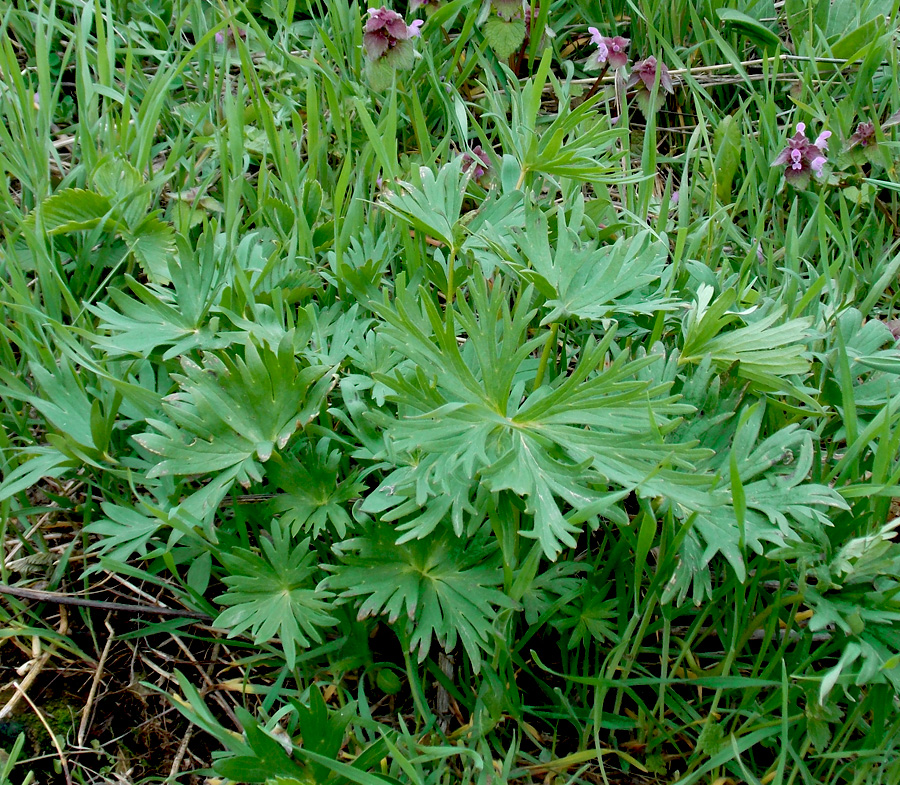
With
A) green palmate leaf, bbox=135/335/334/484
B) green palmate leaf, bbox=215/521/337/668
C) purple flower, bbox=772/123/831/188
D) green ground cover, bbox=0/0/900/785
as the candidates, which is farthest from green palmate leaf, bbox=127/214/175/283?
purple flower, bbox=772/123/831/188

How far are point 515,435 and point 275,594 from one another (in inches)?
21.0

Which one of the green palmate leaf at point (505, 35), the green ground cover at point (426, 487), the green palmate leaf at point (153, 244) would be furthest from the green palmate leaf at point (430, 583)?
the green palmate leaf at point (505, 35)

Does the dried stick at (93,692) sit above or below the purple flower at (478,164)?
below

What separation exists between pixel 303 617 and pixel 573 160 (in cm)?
104

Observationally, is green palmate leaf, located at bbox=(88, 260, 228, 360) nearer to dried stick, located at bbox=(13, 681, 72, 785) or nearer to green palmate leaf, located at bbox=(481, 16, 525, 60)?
dried stick, located at bbox=(13, 681, 72, 785)

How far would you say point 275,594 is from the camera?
152cm

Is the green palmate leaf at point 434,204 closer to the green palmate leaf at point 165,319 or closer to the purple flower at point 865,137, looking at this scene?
the green palmate leaf at point 165,319

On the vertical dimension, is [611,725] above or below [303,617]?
below

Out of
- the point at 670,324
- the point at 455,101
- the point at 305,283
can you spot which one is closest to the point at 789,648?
the point at 670,324

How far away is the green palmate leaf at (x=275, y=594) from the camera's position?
1.47 metres

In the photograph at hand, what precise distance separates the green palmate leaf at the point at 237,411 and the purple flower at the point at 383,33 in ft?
3.60

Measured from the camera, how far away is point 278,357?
1.54 m

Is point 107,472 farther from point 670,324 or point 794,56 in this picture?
point 794,56

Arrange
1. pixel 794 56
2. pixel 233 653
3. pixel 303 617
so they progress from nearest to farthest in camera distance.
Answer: pixel 303 617 < pixel 233 653 < pixel 794 56
